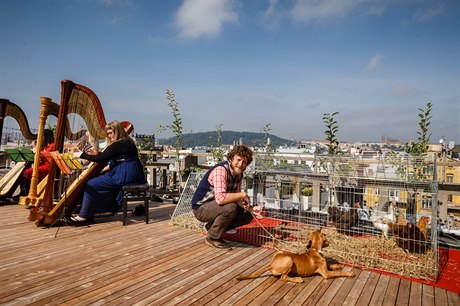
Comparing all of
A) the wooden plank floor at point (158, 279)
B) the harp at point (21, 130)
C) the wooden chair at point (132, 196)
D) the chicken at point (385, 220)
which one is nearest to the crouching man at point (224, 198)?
the wooden plank floor at point (158, 279)

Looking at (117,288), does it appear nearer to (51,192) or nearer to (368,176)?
(51,192)

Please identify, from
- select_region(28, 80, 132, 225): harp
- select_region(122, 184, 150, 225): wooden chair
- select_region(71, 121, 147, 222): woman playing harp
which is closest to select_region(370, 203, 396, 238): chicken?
select_region(122, 184, 150, 225): wooden chair

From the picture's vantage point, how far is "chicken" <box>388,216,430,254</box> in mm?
3070

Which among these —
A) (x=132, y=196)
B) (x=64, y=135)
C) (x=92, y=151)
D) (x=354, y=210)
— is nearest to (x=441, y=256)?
(x=354, y=210)

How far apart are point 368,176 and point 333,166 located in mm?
487

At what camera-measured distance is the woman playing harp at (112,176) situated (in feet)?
13.5

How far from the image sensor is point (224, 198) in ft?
10.2

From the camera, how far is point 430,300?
7.07 ft

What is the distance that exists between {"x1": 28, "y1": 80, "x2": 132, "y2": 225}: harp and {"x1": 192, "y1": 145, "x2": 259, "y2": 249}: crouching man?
1.90 metres

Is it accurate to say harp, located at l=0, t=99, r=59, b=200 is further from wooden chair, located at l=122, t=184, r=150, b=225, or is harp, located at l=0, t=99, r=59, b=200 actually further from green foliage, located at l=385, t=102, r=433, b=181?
green foliage, located at l=385, t=102, r=433, b=181

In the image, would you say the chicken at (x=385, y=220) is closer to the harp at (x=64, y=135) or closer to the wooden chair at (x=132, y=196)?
the wooden chair at (x=132, y=196)

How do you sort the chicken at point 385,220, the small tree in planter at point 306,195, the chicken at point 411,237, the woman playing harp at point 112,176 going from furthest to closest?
1. the small tree in planter at point 306,195
2. the woman playing harp at point 112,176
3. the chicken at point 385,220
4. the chicken at point 411,237

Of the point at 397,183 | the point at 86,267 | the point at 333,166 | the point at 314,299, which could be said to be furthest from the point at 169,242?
the point at 397,183

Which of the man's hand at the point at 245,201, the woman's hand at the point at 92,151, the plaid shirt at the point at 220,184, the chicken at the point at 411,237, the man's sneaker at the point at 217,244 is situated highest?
the woman's hand at the point at 92,151
